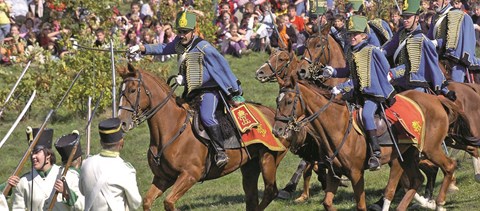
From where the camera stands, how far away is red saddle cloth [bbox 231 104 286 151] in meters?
16.5

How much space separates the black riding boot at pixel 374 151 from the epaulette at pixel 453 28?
10.0 feet

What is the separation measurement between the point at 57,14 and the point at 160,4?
2.32m

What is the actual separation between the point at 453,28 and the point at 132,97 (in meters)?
4.97

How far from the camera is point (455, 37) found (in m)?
17.9

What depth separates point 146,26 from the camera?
27.9m

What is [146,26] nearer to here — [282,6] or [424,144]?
[282,6]

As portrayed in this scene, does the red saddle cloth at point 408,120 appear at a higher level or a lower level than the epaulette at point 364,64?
lower

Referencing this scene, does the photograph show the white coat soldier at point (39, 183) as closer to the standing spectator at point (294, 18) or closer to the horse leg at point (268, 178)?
the horse leg at point (268, 178)

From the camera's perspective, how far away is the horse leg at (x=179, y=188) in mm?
15547

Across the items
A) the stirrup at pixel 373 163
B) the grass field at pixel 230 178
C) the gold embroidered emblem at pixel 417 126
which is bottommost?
the grass field at pixel 230 178

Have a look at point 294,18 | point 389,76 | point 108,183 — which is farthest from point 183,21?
point 294,18

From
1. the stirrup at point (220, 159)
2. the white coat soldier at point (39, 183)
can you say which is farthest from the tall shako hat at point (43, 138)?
the stirrup at point (220, 159)

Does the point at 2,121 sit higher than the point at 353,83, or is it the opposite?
the point at 353,83

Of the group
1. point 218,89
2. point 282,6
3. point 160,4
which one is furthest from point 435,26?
point 160,4
